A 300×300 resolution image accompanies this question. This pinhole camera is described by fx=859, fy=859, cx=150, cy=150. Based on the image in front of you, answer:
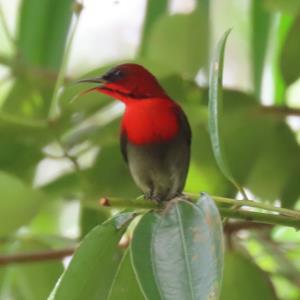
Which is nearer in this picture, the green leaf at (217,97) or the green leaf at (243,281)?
the green leaf at (217,97)

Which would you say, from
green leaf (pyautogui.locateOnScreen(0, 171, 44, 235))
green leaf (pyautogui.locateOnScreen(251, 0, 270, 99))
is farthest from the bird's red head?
green leaf (pyautogui.locateOnScreen(251, 0, 270, 99))

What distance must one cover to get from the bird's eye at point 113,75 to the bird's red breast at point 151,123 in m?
0.04

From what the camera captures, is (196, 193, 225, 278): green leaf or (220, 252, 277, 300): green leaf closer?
(196, 193, 225, 278): green leaf

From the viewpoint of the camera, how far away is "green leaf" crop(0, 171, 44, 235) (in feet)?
3.25

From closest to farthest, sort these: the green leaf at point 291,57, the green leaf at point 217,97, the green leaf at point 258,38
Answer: the green leaf at point 217,97
the green leaf at point 291,57
the green leaf at point 258,38

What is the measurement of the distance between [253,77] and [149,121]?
1.18 feet

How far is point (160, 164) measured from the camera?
0.98 meters

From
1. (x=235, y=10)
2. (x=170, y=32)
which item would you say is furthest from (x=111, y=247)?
(x=235, y=10)

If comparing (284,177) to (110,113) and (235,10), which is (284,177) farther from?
(235,10)

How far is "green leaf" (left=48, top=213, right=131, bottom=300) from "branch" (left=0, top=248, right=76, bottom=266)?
0.36 metres

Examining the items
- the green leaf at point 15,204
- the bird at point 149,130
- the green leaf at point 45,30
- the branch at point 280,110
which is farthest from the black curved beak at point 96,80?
the green leaf at point 45,30

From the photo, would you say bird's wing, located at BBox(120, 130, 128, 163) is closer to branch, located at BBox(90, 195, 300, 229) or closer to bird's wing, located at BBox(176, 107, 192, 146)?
bird's wing, located at BBox(176, 107, 192, 146)

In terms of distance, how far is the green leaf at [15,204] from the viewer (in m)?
0.99

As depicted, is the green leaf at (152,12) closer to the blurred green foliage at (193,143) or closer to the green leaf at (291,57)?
the blurred green foliage at (193,143)
